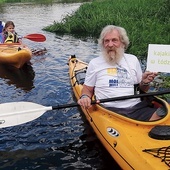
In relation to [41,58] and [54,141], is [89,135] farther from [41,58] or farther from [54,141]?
[41,58]

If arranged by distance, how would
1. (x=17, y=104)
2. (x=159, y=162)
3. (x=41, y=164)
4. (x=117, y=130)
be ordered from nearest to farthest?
1. (x=159, y=162)
2. (x=117, y=130)
3. (x=41, y=164)
4. (x=17, y=104)

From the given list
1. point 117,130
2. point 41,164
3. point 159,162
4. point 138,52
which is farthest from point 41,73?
point 159,162

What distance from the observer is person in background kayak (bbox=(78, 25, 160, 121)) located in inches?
139

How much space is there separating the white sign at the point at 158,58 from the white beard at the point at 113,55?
35 centimetres

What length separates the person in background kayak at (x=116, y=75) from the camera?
3.52 meters

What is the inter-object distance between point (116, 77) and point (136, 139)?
85 centimetres

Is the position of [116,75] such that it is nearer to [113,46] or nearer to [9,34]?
[113,46]

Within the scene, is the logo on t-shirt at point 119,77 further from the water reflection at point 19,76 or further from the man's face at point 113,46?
the water reflection at point 19,76

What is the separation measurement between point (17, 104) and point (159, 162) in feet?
7.09

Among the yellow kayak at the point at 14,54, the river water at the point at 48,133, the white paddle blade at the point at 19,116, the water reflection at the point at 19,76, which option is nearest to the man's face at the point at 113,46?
the white paddle blade at the point at 19,116

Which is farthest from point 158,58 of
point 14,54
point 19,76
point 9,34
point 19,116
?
point 9,34

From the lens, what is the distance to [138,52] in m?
7.81

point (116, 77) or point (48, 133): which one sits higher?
point (116, 77)

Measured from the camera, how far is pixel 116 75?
11.7 ft
